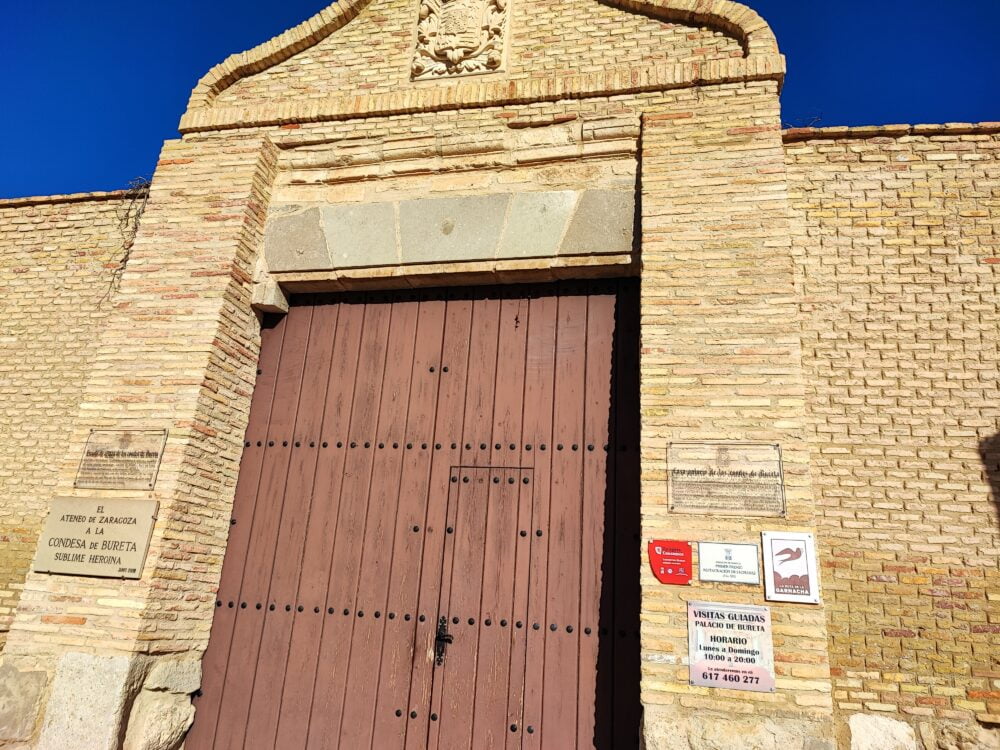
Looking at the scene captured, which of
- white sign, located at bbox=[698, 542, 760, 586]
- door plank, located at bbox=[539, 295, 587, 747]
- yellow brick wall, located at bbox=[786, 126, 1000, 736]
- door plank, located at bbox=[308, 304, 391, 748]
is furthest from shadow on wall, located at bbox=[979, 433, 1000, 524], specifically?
door plank, located at bbox=[308, 304, 391, 748]

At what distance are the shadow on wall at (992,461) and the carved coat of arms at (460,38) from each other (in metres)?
3.55

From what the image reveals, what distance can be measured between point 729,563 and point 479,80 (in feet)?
10.9

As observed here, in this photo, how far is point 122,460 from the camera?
3.99 metres

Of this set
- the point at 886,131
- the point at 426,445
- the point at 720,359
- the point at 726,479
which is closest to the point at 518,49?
the point at 886,131

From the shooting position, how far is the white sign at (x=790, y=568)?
3143 mm

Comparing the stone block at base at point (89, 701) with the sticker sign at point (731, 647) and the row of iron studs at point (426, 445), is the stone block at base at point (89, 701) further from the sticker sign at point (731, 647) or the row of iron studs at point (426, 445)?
the sticker sign at point (731, 647)

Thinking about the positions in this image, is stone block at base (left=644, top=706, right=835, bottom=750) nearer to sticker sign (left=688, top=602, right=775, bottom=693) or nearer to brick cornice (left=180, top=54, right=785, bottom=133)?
sticker sign (left=688, top=602, right=775, bottom=693)

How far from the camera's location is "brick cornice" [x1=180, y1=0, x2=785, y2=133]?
4246 millimetres

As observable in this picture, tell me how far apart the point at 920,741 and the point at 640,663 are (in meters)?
1.31

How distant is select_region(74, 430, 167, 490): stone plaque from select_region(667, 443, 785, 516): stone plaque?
2.69m

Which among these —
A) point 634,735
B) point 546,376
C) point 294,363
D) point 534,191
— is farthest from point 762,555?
point 294,363

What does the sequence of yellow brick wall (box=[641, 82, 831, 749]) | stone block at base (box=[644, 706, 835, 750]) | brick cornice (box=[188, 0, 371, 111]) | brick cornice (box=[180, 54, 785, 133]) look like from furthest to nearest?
brick cornice (box=[188, 0, 371, 111]) → brick cornice (box=[180, 54, 785, 133]) → yellow brick wall (box=[641, 82, 831, 749]) → stone block at base (box=[644, 706, 835, 750])

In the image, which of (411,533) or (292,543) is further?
(292,543)

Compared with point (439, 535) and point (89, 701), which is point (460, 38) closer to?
point (439, 535)
